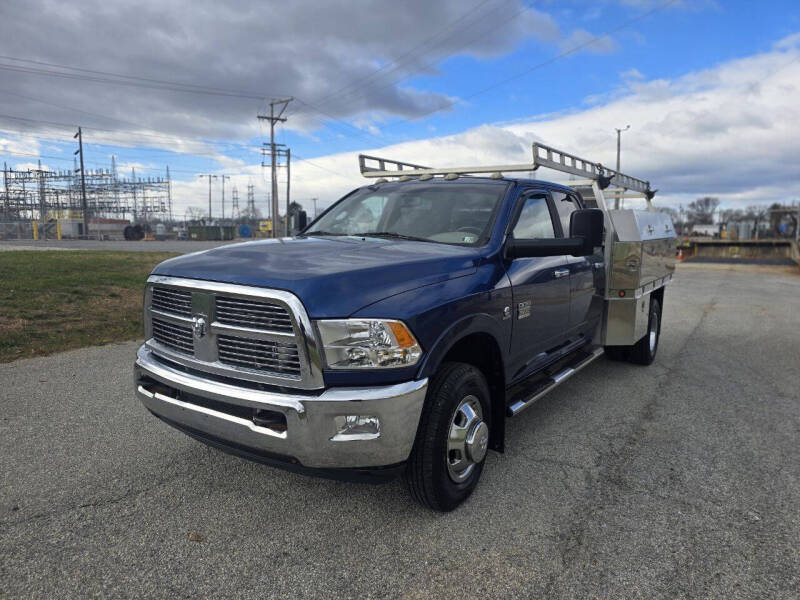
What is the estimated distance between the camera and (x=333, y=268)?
2766 millimetres

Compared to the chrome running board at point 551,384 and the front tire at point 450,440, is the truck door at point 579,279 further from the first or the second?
the front tire at point 450,440

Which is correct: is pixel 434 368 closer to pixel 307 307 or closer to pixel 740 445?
pixel 307 307

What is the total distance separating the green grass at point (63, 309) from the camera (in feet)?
22.2

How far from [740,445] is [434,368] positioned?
2.82 metres

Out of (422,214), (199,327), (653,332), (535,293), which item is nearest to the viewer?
(199,327)

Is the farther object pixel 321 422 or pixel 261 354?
pixel 261 354

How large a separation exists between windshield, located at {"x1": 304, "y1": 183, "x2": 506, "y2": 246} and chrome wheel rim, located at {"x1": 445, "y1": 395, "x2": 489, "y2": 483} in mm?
1084

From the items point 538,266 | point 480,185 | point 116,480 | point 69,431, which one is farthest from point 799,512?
point 69,431

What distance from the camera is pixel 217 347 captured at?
2.84m

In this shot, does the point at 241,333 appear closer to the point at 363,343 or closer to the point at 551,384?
the point at 363,343

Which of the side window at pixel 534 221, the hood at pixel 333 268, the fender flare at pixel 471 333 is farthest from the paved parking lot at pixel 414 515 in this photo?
the side window at pixel 534 221

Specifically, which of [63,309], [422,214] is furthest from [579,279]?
[63,309]

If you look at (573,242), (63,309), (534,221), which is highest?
(534,221)

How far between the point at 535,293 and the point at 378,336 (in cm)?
168
